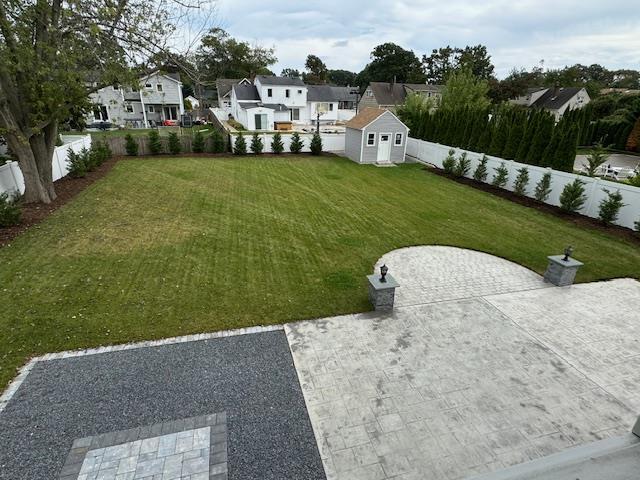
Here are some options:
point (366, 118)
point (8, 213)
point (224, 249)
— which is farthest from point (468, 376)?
point (366, 118)

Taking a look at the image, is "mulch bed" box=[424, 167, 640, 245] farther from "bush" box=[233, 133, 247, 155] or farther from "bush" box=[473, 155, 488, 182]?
"bush" box=[233, 133, 247, 155]

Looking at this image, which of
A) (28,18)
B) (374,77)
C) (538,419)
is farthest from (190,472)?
(374,77)

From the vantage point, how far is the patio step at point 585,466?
2332 millimetres

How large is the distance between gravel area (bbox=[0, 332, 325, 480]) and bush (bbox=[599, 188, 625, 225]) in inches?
441

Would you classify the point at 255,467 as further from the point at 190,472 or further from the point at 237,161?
the point at 237,161

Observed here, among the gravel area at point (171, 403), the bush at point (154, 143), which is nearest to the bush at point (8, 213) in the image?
the gravel area at point (171, 403)

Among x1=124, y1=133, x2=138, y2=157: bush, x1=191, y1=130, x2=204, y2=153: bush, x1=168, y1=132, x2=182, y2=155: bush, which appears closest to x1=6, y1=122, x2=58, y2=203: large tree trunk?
x1=124, y1=133, x2=138, y2=157: bush

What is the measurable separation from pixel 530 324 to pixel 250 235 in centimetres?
684

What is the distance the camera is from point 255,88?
39.0m

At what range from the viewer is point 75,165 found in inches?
543

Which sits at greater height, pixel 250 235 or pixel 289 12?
pixel 289 12

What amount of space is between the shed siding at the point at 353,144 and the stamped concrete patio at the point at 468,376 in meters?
14.3

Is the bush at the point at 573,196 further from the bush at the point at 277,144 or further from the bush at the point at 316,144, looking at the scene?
the bush at the point at 277,144

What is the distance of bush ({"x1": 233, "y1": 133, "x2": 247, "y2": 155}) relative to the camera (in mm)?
20891
